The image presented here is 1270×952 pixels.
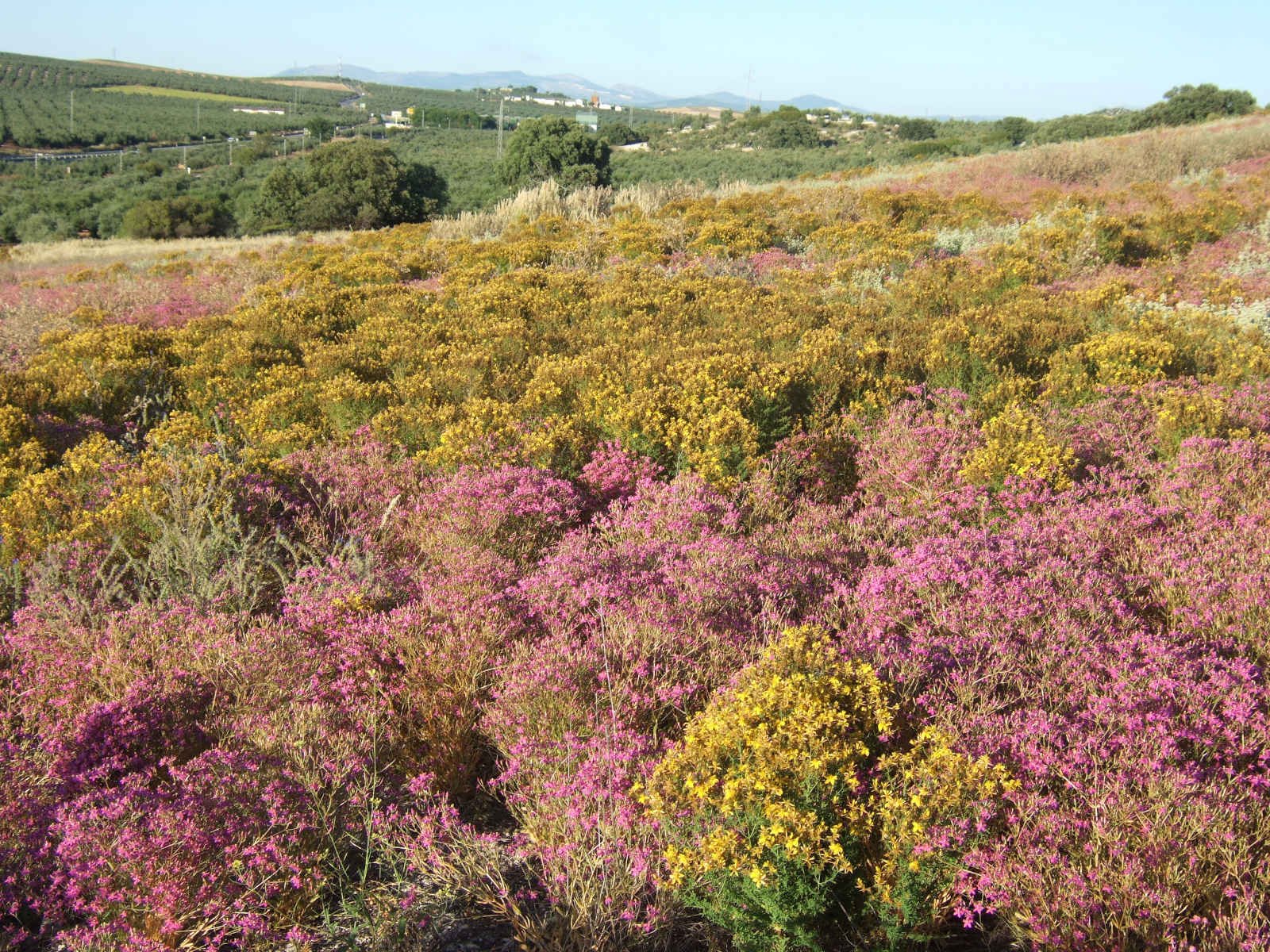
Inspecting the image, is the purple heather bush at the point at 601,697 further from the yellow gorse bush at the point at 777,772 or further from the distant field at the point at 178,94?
the distant field at the point at 178,94

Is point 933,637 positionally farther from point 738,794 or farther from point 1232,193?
point 1232,193

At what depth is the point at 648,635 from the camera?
3.35m

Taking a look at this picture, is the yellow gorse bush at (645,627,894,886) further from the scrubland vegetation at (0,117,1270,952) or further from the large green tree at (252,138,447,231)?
the large green tree at (252,138,447,231)

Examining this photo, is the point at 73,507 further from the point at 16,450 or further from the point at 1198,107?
the point at 1198,107

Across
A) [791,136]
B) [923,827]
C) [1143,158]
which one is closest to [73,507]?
[923,827]

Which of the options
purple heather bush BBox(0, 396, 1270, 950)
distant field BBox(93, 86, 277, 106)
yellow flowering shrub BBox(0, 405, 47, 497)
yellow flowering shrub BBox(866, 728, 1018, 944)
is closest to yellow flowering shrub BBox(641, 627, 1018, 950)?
yellow flowering shrub BBox(866, 728, 1018, 944)

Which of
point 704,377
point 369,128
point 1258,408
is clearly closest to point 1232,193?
point 1258,408

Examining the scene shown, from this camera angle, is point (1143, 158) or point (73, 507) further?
point (1143, 158)

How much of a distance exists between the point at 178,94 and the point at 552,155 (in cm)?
11025

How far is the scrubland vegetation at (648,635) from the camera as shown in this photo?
231 cm

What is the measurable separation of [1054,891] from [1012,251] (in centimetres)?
1084

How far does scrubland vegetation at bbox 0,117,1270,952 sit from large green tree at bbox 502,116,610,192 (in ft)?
92.0

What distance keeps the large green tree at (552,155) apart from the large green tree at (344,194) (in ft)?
15.0

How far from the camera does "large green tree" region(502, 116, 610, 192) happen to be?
33844 mm
